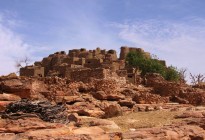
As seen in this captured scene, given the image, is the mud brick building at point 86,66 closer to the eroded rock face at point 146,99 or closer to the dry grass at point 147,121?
the eroded rock face at point 146,99

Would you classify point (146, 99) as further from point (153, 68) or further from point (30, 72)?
point (153, 68)

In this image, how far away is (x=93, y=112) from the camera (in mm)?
18156

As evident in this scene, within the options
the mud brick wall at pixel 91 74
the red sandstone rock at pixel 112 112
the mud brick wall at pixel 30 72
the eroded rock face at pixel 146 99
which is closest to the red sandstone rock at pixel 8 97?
the red sandstone rock at pixel 112 112

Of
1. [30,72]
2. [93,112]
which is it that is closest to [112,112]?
[93,112]

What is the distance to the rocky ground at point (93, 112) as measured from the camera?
10500 millimetres

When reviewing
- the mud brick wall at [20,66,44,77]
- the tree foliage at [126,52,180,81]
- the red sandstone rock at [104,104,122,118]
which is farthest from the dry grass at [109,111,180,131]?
the tree foliage at [126,52,180,81]

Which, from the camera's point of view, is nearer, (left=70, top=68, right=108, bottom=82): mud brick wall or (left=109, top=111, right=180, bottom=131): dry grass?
(left=109, top=111, right=180, bottom=131): dry grass

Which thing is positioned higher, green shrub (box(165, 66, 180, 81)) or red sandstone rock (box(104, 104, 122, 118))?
green shrub (box(165, 66, 180, 81))

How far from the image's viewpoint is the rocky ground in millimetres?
10500

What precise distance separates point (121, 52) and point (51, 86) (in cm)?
3797

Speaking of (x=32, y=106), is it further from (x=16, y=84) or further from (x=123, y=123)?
(x=16, y=84)

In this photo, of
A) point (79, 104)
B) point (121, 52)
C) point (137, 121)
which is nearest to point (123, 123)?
point (137, 121)

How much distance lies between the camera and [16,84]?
1959 centimetres

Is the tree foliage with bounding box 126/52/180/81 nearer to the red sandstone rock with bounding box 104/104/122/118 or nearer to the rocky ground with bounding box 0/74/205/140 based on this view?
the rocky ground with bounding box 0/74/205/140
